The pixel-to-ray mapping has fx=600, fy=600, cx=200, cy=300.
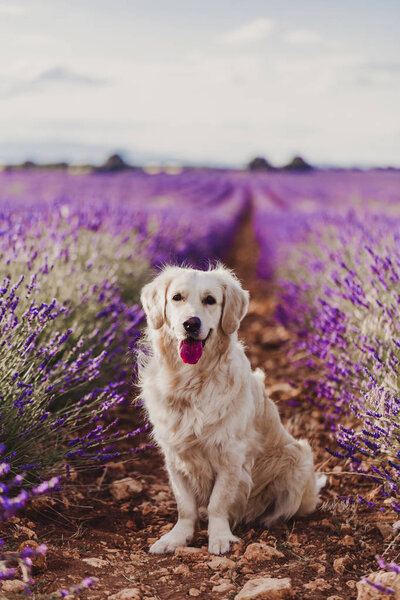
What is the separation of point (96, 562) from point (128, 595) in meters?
0.31

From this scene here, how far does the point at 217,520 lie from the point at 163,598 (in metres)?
0.58

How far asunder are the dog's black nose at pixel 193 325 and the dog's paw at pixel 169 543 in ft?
2.74

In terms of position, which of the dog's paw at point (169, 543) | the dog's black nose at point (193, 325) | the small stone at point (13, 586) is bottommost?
the dog's paw at point (169, 543)

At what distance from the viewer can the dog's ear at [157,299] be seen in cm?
253

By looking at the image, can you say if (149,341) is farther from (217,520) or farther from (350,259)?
(350,259)

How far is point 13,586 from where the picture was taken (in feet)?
5.89

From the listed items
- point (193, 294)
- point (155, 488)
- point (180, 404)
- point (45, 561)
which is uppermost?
point (193, 294)

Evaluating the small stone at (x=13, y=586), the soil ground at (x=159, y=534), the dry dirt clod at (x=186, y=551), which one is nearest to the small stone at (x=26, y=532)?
the soil ground at (x=159, y=534)

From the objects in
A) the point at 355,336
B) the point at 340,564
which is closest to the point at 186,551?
the point at 340,564

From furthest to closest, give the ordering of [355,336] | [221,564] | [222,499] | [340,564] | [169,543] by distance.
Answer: [355,336], [222,499], [169,543], [221,564], [340,564]

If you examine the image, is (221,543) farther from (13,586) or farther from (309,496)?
(13,586)

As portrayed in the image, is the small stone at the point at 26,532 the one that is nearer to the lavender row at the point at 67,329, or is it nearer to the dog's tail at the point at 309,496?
the lavender row at the point at 67,329

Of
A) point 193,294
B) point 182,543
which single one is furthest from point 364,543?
point 193,294

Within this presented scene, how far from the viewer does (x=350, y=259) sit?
16.6 ft
